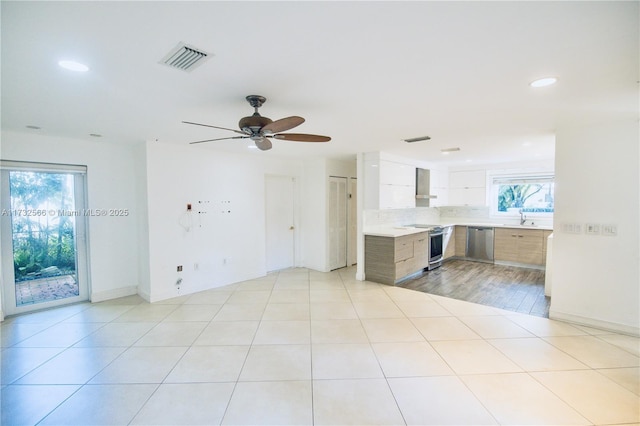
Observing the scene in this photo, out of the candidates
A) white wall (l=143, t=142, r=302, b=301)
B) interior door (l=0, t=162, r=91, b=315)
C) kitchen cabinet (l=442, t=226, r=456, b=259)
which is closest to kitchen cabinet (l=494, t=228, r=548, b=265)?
kitchen cabinet (l=442, t=226, r=456, b=259)

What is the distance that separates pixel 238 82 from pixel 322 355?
8.32ft

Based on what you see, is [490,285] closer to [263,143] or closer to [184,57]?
[263,143]

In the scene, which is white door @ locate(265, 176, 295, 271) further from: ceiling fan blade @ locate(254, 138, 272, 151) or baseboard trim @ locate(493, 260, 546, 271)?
baseboard trim @ locate(493, 260, 546, 271)

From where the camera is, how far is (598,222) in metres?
3.26

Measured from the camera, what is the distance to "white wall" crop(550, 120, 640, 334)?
10.2ft

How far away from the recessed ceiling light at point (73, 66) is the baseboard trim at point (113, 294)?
12.1 feet

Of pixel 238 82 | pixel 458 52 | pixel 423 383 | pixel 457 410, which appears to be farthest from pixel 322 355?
pixel 458 52

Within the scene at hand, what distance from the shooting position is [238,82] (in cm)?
209

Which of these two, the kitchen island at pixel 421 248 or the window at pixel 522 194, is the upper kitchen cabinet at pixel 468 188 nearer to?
the window at pixel 522 194

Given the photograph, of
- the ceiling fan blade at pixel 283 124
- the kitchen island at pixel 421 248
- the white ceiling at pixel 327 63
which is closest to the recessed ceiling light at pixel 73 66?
the white ceiling at pixel 327 63

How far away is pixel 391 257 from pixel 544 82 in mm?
3361

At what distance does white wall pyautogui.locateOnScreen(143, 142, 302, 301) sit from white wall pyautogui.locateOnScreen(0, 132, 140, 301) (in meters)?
0.59

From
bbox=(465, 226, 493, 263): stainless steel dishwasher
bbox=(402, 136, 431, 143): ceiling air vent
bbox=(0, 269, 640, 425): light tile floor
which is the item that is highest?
bbox=(402, 136, 431, 143): ceiling air vent

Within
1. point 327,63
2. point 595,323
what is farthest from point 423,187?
point 327,63
